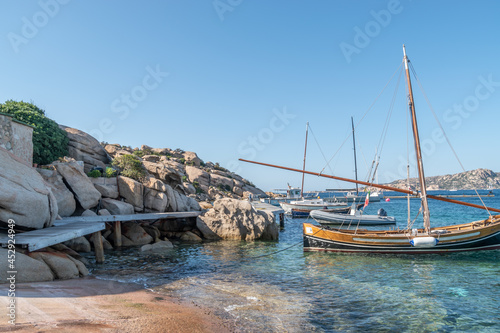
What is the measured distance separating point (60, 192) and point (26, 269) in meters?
11.9

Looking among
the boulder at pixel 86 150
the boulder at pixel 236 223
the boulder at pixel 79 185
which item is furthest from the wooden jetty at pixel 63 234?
the boulder at pixel 86 150

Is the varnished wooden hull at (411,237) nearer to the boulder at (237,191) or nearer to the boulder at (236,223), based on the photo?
the boulder at (236,223)

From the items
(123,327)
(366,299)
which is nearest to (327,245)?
(366,299)

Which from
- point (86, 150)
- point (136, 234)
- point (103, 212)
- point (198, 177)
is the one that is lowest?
point (136, 234)

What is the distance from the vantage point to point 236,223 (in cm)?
2747

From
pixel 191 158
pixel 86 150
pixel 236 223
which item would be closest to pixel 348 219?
pixel 236 223

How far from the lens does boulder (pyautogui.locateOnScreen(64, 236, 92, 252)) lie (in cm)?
1983

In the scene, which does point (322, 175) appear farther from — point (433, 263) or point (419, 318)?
point (419, 318)

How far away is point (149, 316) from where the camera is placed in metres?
8.86

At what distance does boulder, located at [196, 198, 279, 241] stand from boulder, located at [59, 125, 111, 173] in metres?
13.7

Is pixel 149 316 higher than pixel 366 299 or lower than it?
higher

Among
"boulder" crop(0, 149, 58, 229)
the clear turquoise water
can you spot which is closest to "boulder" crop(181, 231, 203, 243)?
the clear turquoise water

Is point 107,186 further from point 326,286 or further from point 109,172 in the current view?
point 326,286

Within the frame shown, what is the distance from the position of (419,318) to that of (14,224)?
15.7 m
